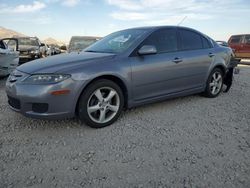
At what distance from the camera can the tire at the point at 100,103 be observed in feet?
12.1

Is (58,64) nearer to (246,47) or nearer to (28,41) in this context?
(28,41)

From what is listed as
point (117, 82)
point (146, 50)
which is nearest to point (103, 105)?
point (117, 82)

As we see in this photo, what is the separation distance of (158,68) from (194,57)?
1055 mm

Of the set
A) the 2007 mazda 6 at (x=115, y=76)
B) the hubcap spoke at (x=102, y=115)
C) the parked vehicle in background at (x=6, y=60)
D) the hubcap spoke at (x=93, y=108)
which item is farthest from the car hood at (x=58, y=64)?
the parked vehicle in background at (x=6, y=60)

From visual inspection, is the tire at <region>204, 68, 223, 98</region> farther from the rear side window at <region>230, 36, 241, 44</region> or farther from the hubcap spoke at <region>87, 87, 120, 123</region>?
the rear side window at <region>230, 36, 241, 44</region>

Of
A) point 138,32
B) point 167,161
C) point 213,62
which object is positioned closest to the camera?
point 167,161

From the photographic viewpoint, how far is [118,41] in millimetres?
4703

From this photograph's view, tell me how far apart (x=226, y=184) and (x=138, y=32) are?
302 cm

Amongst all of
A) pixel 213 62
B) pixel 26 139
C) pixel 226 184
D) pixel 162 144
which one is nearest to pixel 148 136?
pixel 162 144

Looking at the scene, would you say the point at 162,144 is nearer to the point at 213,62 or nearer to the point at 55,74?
the point at 55,74

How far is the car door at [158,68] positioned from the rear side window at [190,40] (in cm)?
20

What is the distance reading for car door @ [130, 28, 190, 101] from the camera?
13.8ft

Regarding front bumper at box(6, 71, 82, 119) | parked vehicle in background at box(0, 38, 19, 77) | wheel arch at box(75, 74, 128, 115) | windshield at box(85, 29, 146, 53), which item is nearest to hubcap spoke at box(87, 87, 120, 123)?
wheel arch at box(75, 74, 128, 115)

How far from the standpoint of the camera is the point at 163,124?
409cm
